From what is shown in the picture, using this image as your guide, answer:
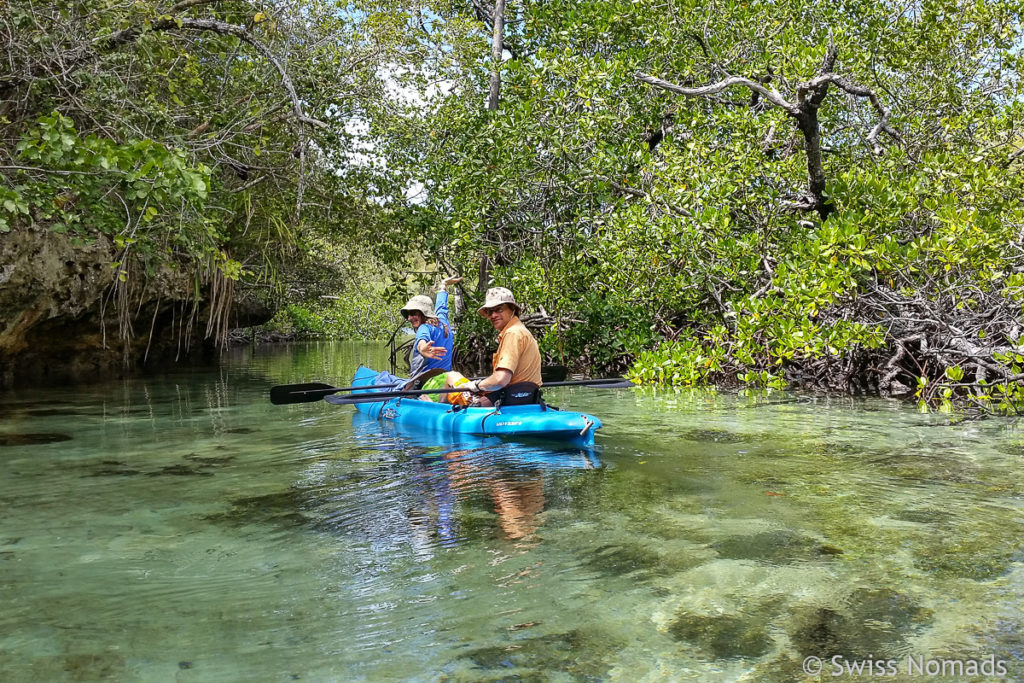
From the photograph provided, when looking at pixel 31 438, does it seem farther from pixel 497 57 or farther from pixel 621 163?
pixel 497 57

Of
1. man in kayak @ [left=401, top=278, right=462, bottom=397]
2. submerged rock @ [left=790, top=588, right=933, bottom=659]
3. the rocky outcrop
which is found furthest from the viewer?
the rocky outcrop

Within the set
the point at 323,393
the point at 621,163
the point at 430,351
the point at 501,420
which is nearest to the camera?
the point at 501,420

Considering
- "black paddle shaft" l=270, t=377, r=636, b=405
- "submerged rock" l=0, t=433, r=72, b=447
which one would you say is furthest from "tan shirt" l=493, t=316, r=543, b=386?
"submerged rock" l=0, t=433, r=72, b=447

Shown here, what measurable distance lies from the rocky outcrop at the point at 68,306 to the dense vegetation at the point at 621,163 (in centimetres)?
157

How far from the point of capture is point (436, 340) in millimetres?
9289

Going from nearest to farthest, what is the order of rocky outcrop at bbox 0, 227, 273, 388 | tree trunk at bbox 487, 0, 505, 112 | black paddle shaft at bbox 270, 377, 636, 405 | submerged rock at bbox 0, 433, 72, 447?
1. submerged rock at bbox 0, 433, 72, 447
2. black paddle shaft at bbox 270, 377, 636, 405
3. rocky outcrop at bbox 0, 227, 273, 388
4. tree trunk at bbox 487, 0, 505, 112

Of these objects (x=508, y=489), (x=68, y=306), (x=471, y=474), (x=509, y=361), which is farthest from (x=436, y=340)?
(x=68, y=306)

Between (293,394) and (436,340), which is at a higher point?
(436,340)

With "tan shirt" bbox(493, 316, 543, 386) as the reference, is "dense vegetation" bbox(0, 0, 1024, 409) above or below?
above

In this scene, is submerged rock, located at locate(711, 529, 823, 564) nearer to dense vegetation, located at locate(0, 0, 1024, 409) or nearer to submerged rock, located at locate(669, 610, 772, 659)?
submerged rock, located at locate(669, 610, 772, 659)

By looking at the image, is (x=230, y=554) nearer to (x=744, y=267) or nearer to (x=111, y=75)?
(x=111, y=75)

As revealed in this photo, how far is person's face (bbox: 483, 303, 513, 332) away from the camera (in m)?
7.45

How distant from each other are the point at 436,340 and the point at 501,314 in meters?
1.95

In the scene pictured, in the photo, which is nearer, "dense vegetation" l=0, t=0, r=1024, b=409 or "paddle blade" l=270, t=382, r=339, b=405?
"paddle blade" l=270, t=382, r=339, b=405
